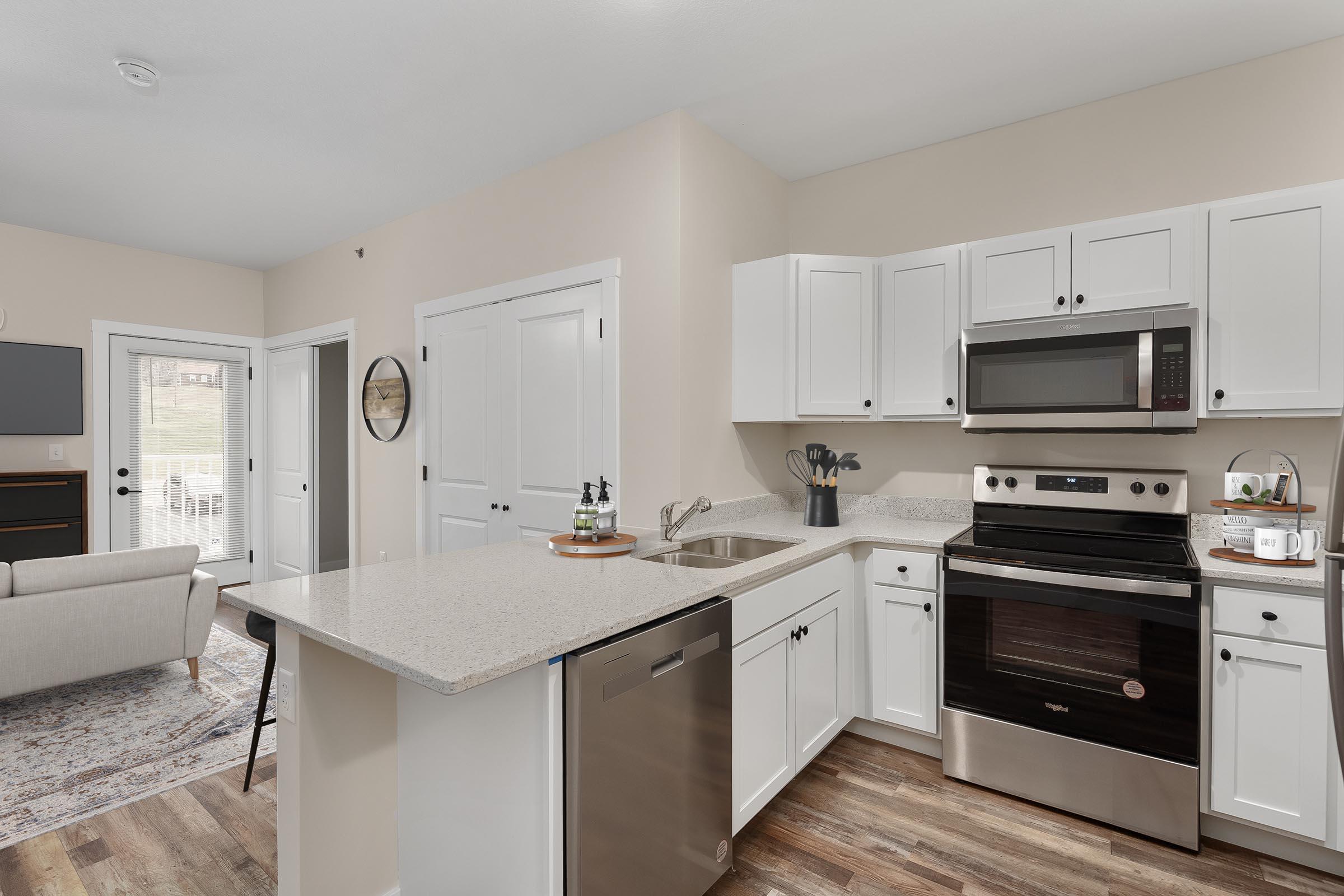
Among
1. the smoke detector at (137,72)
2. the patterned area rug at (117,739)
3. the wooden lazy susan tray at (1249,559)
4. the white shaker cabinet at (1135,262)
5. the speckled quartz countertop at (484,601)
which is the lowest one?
the patterned area rug at (117,739)

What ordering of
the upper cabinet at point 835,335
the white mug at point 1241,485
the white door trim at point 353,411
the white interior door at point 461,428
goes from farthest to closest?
1. the white door trim at point 353,411
2. the white interior door at point 461,428
3. the upper cabinet at point 835,335
4. the white mug at point 1241,485

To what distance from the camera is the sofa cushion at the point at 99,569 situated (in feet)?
9.24

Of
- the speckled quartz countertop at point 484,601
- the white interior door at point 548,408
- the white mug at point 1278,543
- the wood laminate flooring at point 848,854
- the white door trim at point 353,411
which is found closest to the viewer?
the speckled quartz countertop at point 484,601

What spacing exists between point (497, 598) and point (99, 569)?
251 centimetres

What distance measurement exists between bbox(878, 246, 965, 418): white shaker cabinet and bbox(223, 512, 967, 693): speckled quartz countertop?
0.67 meters

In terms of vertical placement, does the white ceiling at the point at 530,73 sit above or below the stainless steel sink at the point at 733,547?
above

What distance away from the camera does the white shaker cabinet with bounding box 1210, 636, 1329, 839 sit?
6.18 feet

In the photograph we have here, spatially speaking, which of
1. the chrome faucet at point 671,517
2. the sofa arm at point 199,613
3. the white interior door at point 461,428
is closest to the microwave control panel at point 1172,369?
the chrome faucet at point 671,517

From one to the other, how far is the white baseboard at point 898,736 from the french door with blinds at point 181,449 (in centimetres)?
522

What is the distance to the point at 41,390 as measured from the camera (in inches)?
175

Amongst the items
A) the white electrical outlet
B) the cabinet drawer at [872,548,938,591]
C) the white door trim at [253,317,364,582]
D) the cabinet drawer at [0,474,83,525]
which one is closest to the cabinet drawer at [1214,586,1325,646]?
the cabinet drawer at [872,548,938,591]

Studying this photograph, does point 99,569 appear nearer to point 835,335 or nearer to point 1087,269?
point 835,335

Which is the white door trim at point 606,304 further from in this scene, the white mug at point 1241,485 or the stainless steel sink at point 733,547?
the white mug at point 1241,485

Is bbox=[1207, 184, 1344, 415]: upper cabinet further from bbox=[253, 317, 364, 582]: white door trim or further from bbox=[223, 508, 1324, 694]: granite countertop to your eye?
bbox=[253, 317, 364, 582]: white door trim
